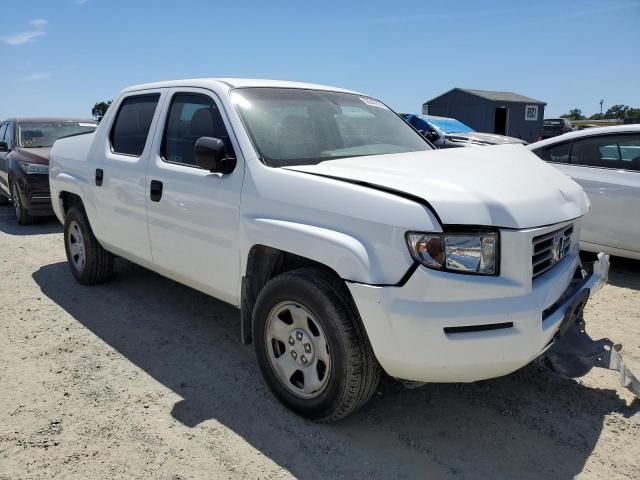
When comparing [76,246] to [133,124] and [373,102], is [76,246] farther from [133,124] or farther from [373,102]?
[373,102]

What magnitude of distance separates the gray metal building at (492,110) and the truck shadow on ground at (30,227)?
27146 millimetres

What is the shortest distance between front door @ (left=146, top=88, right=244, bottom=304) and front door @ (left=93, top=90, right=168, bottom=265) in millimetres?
157

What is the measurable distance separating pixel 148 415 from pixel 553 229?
95.4 inches

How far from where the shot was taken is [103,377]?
3.54 m

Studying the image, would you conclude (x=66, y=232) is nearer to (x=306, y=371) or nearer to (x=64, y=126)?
(x=306, y=371)

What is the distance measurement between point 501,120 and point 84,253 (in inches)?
1260

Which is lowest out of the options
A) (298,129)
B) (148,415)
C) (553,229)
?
(148,415)

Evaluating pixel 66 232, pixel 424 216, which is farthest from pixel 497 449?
pixel 66 232

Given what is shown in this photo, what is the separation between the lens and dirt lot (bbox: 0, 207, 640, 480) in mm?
2658

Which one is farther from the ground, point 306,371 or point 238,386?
point 306,371

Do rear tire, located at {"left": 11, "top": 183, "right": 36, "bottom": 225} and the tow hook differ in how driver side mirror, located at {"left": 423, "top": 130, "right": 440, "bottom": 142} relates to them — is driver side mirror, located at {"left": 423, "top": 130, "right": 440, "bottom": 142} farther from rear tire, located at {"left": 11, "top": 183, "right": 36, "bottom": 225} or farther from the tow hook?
the tow hook

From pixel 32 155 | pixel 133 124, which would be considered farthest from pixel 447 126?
pixel 133 124

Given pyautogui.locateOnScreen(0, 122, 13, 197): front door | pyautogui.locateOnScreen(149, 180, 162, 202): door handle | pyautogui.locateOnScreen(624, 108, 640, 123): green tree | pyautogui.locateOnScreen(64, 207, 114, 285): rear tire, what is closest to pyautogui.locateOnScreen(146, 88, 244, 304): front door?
pyautogui.locateOnScreen(149, 180, 162, 202): door handle

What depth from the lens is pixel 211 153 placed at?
313 cm
